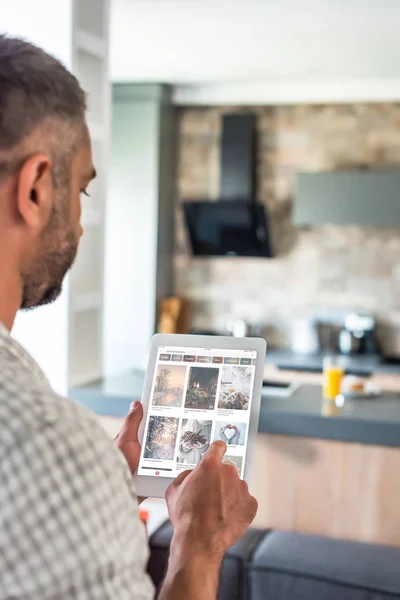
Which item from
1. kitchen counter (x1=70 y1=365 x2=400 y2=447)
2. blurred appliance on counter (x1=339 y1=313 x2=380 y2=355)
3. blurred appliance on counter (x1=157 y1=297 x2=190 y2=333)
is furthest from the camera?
blurred appliance on counter (x1=157 y1=297 x2=190 y2=333)

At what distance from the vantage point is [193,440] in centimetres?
113

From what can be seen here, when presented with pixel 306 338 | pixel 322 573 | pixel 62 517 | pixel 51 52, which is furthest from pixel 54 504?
pixel 306 338

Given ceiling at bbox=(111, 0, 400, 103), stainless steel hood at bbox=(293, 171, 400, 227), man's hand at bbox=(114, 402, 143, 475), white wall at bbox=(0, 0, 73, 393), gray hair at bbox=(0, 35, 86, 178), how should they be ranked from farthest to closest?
1. stainless steel hood at bbox=(293, 171, 400, 227)
2. ceiling at bbox=(111, 0, 400, 103)
3. white wall at bbox=(0, 0, 73, 393)
4. man's hand at bbox=(114, 402, 143, 475)
5. gray hair at bbox=(0, 35, 86, 178)

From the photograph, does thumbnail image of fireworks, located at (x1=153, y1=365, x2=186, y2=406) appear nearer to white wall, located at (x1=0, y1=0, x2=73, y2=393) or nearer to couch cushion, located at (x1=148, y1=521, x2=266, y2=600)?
couch cushion, located at (x1=148, y1=521, x2=266, y2=600)

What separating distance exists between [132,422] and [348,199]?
11.9 feet

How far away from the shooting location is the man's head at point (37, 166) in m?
0.71

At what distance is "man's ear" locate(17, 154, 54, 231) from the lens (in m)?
0.71

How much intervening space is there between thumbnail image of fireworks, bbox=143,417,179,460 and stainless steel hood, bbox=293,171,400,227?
140 inches

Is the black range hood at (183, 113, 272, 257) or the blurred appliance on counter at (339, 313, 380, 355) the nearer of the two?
the blurred appliance on counter at (339, 313, 380, 355)

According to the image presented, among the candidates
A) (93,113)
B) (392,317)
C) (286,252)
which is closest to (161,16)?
(93,113)

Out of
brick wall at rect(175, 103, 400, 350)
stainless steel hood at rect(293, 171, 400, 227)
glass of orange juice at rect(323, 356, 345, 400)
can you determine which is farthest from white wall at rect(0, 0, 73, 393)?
brick wall at rect(175, 103, 400, 350)

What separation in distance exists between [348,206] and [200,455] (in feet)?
11.9

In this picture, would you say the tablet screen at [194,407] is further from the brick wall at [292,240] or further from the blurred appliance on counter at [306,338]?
the brick wall at [292,240]

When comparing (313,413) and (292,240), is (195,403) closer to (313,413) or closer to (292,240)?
(313,413)
